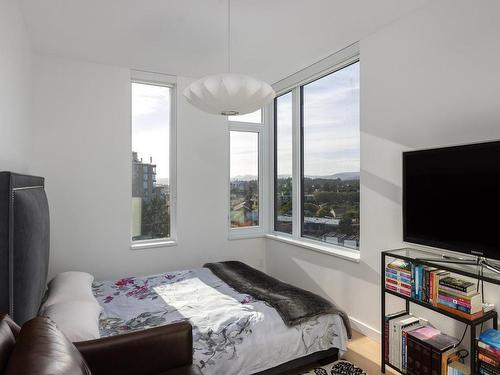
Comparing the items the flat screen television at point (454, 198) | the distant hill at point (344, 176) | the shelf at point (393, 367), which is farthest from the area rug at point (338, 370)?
the distant hill at point (344, 176)

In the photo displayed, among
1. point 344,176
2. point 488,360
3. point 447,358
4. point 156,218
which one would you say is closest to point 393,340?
point 447,358

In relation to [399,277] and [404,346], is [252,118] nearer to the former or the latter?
[399,277]

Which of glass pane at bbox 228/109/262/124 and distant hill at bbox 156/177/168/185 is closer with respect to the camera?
distant hill at bbox 156/177/168/185

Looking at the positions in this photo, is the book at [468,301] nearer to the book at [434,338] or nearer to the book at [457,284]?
the book at [457,284]

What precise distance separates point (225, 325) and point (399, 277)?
1.26 m

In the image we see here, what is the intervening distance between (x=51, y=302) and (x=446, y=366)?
2531 millimetres

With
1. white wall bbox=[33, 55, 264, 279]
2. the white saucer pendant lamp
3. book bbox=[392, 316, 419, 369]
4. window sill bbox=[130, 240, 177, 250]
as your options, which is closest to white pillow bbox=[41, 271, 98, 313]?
white wall bbox=[33, 55, 264, 279]

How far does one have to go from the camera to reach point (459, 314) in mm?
1895

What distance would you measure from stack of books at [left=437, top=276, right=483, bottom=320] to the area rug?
809mm


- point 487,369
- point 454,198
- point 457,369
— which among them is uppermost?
point 454,198

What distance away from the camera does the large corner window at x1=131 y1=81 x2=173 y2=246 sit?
3.79 meters

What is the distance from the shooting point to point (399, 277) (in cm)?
227

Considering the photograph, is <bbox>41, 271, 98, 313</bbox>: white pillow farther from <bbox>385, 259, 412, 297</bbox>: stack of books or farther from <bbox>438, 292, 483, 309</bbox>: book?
<bbox>438, 292, 483, 309</bbox>: book

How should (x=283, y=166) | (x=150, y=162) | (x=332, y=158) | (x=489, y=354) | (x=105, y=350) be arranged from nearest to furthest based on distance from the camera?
Result: 1. (x=105, y=350)
2. (x=489, y=354)
3. (x=332, y=158)
4. (x=150, y=162)
5. (x=283, y=166)
